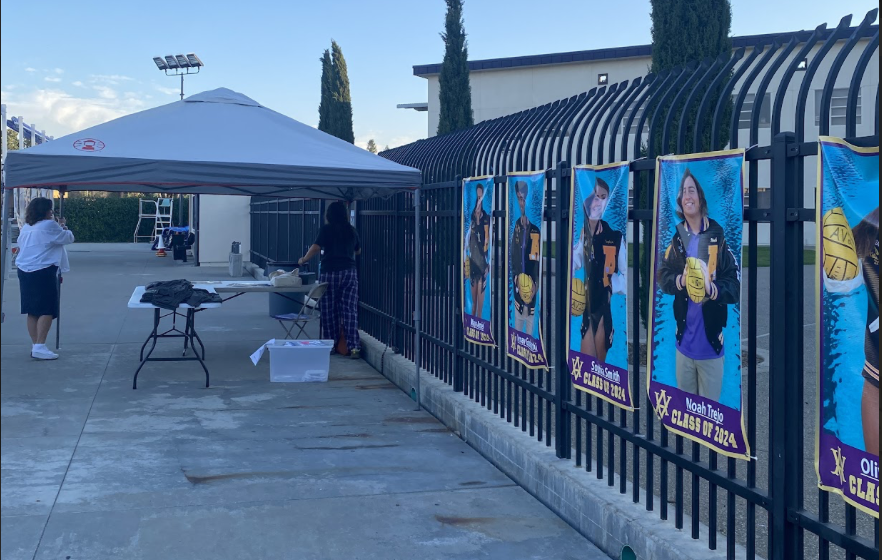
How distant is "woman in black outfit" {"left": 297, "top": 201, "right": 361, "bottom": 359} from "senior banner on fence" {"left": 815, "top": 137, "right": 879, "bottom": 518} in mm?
6927

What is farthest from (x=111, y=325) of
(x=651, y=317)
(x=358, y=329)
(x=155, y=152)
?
(x=651, y=317)

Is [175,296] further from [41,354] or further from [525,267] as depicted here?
[525,267]

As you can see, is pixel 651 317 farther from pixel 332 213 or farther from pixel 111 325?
pixel 111 325

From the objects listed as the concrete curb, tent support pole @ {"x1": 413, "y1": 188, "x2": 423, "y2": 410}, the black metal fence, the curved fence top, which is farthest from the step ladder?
the concrete curb

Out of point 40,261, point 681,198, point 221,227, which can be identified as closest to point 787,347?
point 681,198

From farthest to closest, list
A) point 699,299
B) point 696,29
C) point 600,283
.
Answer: point 696,29 → point 600,283 → point 699,299

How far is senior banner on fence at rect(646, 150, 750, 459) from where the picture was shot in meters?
3.45

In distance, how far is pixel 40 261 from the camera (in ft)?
30.4

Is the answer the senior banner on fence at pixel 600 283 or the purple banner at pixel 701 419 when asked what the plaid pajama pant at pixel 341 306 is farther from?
the purple banner at pixel 701 419

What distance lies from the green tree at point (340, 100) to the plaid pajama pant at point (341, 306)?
803 inches

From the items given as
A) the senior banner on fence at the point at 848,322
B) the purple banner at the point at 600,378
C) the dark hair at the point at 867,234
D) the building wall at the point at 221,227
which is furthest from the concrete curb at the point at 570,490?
the building wall at the point at 221,227

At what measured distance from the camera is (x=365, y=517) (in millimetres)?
4867

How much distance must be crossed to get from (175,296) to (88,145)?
1.84 m

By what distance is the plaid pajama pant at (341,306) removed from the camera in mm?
9680
